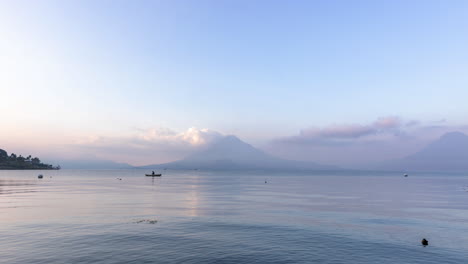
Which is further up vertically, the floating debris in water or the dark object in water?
the floating debris in water

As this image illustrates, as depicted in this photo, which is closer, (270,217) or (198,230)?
(198,230)

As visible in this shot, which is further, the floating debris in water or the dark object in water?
the floating debris in water

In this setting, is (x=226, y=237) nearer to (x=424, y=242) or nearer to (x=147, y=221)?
(x=147, y=221)

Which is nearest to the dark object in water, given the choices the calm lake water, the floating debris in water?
the calm lake water

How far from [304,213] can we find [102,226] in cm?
3498

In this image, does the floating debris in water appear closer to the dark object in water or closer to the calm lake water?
the calm lake water

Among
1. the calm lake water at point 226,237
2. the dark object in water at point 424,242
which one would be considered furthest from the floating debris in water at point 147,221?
the dark object in water at point 424,242

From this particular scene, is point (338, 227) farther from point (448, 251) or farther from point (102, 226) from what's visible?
point (102, 226)

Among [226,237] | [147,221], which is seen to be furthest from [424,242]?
[147,221]

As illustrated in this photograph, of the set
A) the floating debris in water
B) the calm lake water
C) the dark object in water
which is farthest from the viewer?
the floating debris in water

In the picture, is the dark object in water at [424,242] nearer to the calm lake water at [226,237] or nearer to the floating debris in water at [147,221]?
the calm lake water at [226,237]

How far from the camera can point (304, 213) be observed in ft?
181

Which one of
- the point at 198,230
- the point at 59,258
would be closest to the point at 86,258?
the point at 59,258

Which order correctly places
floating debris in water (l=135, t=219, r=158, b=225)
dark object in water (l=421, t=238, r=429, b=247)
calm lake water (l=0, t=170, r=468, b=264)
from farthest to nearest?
floating debris in water (l=135, t=219, r=158, b=225) < dark object in water (l=421, t=238, r=429, b=247) < calm lake water (l=0, t=170, r=468, b=264)
